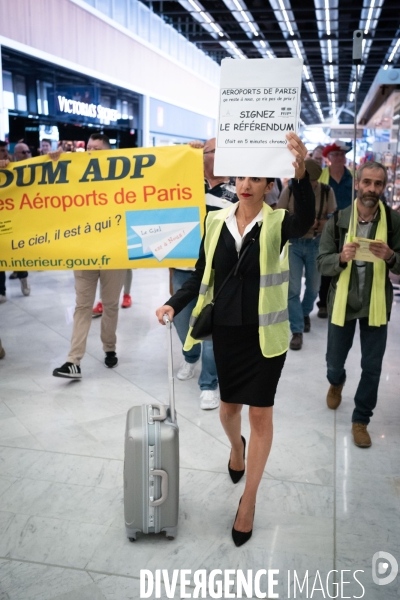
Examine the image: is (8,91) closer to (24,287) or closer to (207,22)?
(24,287)

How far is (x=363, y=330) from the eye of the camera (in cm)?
356

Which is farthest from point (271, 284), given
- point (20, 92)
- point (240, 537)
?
point (20, 92)

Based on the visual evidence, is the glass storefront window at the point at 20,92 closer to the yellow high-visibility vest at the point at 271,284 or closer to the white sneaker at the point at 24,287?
the white sneaker at the point at 24,287

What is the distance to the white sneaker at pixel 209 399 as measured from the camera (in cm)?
409

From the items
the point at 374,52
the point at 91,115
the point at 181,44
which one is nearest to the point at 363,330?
the point at 91,115

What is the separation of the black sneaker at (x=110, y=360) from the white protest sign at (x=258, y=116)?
2.84 metres

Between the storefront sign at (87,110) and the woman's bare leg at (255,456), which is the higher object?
the storefront sign at (87,110)

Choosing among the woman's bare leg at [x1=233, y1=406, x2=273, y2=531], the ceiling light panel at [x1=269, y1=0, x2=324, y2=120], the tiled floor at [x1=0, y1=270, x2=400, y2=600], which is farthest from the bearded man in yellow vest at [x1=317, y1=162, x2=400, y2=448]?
the ceiling light panel at [x1=269, y1=0, x2=324, y2=120]

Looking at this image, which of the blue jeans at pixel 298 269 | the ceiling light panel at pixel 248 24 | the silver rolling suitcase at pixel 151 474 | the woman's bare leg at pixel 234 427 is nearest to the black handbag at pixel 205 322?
the silver rolling suitcase at pixel 151 474

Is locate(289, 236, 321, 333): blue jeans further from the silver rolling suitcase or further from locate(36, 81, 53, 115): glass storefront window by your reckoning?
locate(36, 81, 53, 115): glass storefront window

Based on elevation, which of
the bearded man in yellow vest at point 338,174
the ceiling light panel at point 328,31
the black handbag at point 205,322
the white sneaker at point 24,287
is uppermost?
the ceiling light panel at point 328,31

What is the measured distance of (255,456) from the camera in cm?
260

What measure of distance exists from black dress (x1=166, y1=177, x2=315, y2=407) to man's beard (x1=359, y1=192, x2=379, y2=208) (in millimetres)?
1073

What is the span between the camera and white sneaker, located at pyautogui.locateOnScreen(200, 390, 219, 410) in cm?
409
